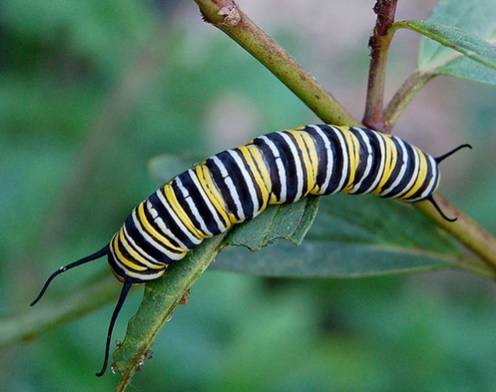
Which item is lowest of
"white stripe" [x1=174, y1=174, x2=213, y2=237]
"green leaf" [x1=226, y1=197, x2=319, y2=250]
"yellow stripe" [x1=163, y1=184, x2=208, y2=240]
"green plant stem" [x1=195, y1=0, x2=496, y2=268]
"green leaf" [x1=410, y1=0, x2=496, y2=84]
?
"yellow stripe" [x1=163, y1=184, x2=208, y2=240]

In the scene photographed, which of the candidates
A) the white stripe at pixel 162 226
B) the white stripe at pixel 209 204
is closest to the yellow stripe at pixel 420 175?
the white stripe at pixel 209 204

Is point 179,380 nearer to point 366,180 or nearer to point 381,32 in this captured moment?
point 366,180

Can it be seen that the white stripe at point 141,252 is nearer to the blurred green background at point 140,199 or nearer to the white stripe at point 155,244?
the white stripe at point 155,244

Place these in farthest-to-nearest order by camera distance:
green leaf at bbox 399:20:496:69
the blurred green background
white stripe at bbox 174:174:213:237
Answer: the blurred green background, white stripe at bbox 174:174:213:237, green leaf at bbox 399:20:496:69

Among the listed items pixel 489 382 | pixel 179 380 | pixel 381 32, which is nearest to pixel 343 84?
pixel 489 382

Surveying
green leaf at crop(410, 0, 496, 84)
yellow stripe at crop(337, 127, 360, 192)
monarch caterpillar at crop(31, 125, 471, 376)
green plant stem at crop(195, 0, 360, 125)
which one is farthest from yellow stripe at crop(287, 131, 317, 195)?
green leaf at crop(410, 0, 496, 84)

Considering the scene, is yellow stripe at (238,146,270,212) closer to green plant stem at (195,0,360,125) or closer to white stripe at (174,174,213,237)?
white stripe at (174,174,213,237)

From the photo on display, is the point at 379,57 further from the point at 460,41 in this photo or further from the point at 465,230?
the point at 465,230

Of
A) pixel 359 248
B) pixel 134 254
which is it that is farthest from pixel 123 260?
pixel 359 248
